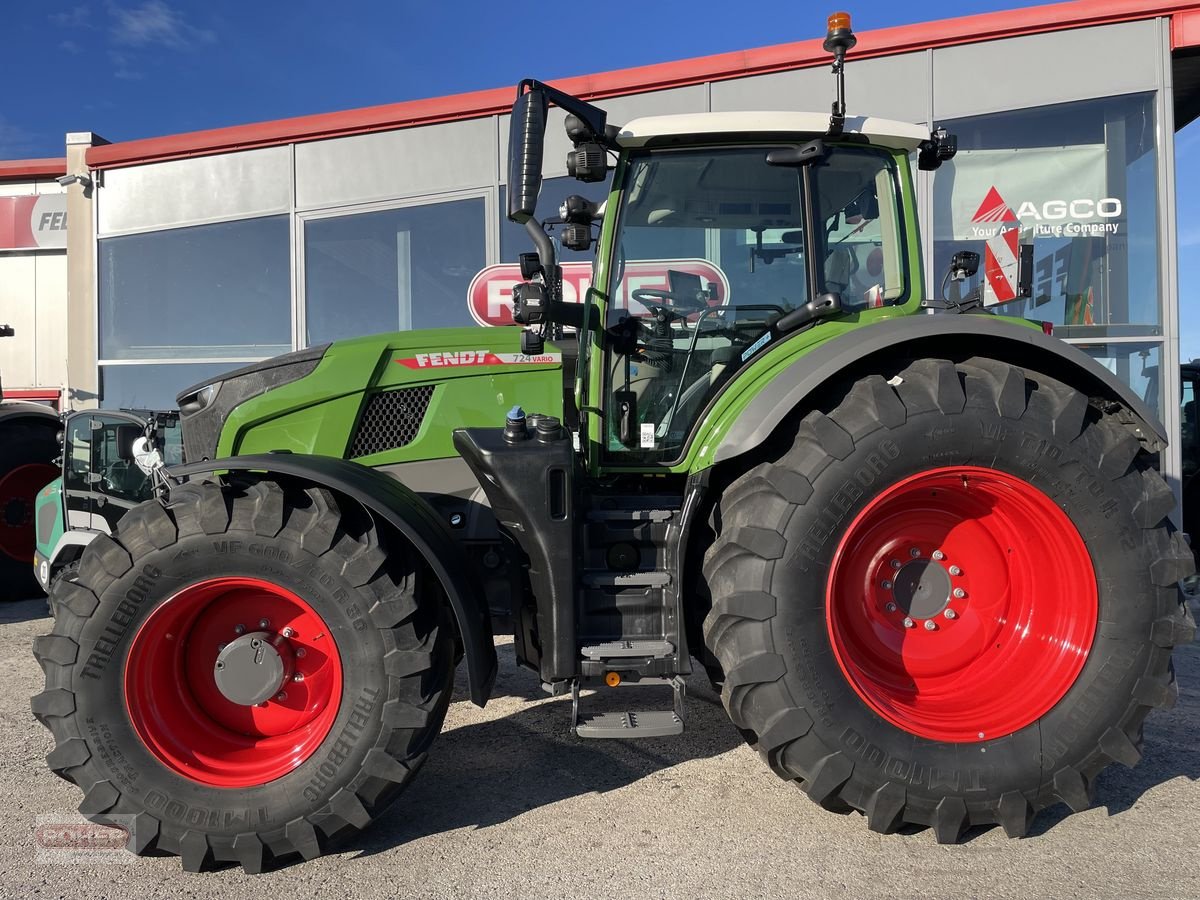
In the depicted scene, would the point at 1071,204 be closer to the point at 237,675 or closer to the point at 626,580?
the point at 626,580

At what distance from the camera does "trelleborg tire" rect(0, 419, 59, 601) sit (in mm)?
6230

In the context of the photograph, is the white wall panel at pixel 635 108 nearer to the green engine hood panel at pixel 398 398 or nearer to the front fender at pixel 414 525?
the green engine hood panel at pixel 398 398

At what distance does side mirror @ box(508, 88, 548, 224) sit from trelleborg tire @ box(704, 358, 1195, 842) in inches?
42.4

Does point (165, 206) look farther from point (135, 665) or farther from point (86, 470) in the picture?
point (135, 665)

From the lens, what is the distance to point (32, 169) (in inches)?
426

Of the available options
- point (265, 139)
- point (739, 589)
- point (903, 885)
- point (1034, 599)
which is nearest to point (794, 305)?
point (739, 589)

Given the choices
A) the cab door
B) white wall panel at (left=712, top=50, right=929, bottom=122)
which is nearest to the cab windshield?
white wall panel at (left=712, top=50, right=929, bottom=122)

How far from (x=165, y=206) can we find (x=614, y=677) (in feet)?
27.8

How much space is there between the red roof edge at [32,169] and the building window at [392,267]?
5548 mm

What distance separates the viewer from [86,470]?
562 centimetres

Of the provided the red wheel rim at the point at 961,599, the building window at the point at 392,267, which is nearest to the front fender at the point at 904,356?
the red wheel rim at the point at 961,599

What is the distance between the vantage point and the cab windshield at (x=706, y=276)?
275 cm

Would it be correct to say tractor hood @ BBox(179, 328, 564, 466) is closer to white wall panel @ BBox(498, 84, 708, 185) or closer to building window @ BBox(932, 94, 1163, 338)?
white wall panel @ BBox(498, 84, 708, 185)

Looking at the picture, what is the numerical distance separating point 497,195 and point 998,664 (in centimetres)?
652
